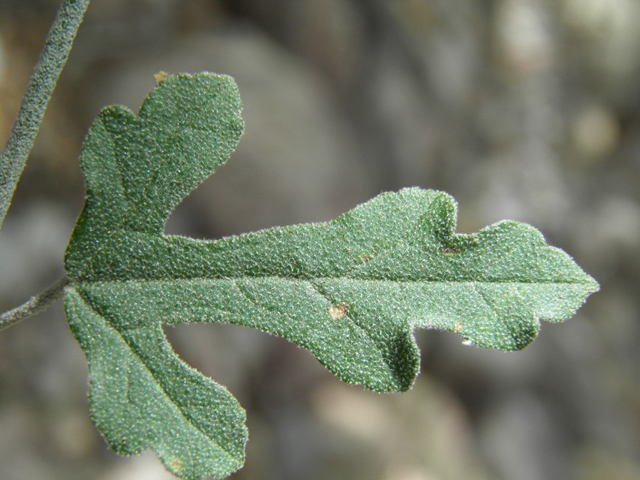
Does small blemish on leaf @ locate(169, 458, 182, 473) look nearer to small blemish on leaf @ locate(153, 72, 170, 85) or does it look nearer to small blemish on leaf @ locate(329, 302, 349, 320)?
small blemish on leaf @ locate(329, 302, 349, 320)

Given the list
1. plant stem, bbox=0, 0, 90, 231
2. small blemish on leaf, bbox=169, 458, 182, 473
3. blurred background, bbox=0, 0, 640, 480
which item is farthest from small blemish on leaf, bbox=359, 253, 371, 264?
blurred background, bbox=0, 0, 640, 480

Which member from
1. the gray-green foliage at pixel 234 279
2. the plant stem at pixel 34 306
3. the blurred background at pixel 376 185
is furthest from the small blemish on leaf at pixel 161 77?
the blurred background at pixel 376 185

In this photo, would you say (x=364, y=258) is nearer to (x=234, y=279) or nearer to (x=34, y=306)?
(x=234, y=279)

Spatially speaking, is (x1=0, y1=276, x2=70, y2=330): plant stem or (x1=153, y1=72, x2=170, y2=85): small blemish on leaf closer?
(x1=0, y1=276, x2=70, y2=330): plant stem

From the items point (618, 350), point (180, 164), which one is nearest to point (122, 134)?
point (180, 164)

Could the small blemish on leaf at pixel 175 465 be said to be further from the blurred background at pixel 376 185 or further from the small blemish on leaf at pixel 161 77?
the blurred background at pixel 376 185

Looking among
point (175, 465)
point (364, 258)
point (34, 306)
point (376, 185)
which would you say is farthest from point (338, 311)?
point (376, 185)
